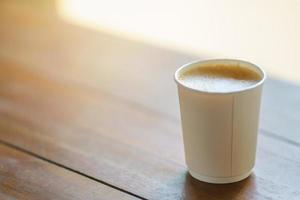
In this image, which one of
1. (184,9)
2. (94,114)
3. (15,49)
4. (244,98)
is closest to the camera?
(244,98)

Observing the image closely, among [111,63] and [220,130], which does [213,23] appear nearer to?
[111,63]

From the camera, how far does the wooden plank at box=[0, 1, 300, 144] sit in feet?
3.42

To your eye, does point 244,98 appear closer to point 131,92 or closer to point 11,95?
point 131,92

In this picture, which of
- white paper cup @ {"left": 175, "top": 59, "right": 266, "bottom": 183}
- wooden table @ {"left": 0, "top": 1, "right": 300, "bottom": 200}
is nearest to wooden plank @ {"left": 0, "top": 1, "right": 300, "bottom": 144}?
wooden table @ {"left": 0, "top": 1, "right": 300, "bottom": 200}

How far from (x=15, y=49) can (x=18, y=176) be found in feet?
1.93

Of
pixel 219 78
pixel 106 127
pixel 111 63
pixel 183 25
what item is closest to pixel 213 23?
pixel 183 25

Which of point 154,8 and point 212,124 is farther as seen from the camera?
point 154,8

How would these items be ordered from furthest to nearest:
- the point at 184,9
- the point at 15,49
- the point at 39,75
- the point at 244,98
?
the point at 184,9 < the point at 15,49 < the point at 39,75 < the point at 244,98

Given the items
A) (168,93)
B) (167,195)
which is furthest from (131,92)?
(167,195)

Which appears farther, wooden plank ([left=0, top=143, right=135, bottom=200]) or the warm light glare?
the warm light glare

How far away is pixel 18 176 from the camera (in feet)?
2.86

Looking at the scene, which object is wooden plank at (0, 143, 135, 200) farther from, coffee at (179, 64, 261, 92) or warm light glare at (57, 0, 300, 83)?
warm light glare at (57, 0, 300, 83)

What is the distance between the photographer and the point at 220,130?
0.77m

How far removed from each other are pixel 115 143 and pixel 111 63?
15.0 inches
